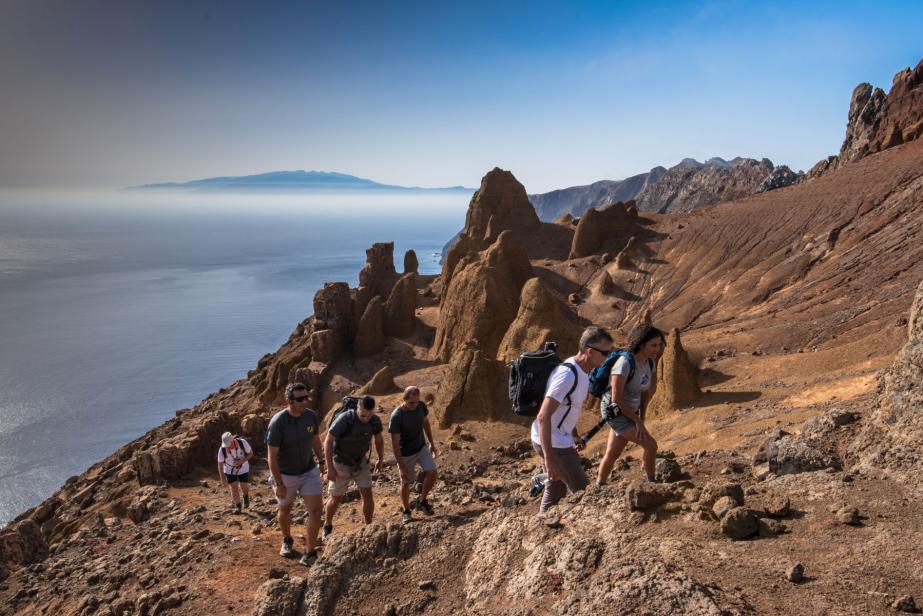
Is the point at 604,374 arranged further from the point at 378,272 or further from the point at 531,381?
the point at 378,272

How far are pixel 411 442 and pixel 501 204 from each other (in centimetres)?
5129

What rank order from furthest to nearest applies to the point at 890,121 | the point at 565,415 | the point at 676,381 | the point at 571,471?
the point at 890,121
the point at 676,381
the point at 571,471
the point at 565,415

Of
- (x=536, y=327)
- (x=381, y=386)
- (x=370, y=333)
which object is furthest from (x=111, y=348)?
(x=536, y=327)

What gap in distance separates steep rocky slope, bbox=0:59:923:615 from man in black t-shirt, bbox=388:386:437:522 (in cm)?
61

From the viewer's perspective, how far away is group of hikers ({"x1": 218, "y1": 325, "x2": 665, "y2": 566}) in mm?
5500


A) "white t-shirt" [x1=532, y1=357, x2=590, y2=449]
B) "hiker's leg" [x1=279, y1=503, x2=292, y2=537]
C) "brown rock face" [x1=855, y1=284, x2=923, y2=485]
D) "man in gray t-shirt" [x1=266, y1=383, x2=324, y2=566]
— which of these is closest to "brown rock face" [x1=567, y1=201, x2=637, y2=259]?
"brown rock face" [x1=855, y1=284, x2=923, y2=485]

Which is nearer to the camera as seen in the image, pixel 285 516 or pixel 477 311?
pixel 285 516

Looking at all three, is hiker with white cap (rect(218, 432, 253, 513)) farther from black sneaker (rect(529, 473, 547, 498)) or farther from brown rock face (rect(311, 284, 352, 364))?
brown rock face (rect(311, 284, 352, 364))

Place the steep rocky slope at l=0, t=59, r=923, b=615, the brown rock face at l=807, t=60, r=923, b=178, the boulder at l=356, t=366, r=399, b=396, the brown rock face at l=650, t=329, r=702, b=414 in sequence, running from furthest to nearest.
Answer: the brown rock face at l=807, t=60, r=923, b=178 < the boulder at l=356, t=366, r=399, b=396 < the brown rock face at l=650, t=329, r=702, b=414 < the steep rocky slope at l=0, t=59, r=923, b=615

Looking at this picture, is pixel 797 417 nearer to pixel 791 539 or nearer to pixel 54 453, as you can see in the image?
pixel 791 539

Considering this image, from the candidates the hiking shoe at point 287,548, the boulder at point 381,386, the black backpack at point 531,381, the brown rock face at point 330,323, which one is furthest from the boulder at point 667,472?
the brown rock face at point 330,323

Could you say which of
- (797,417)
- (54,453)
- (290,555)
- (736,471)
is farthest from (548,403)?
(54,453)

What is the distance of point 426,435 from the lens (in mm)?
8352

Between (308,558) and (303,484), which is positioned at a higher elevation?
(303,484)
